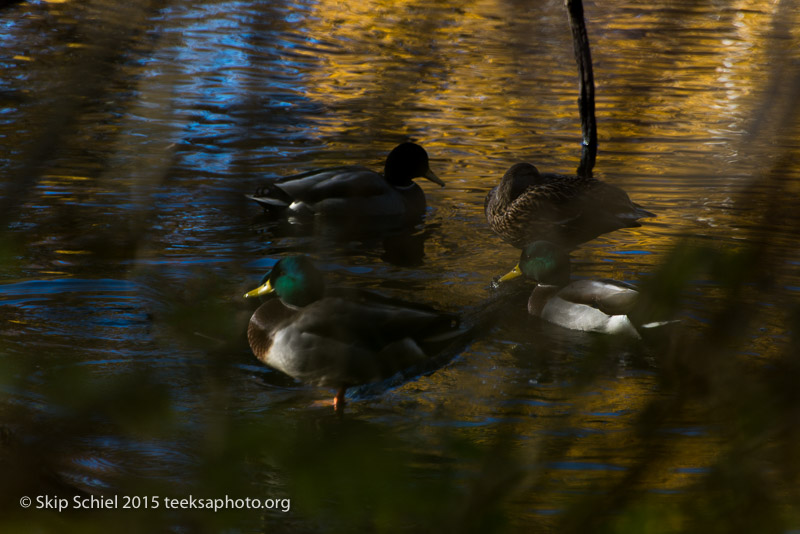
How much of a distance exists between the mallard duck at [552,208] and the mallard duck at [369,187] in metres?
0.89

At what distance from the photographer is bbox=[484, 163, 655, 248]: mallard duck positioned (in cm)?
812

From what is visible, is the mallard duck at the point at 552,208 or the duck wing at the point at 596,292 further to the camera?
the mallard duck at the point at 552,208

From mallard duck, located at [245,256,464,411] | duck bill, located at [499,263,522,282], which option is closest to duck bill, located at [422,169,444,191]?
duck bill, located at [499,263,522,282]

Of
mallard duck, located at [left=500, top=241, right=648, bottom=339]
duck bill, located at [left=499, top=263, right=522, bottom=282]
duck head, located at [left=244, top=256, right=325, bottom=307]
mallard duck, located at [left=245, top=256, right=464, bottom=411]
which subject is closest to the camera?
mallard duck, located at [left=245, top=256, right=464, bottom=411]

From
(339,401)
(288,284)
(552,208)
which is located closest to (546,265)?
(552,208)

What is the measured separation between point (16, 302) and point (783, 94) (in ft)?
19.8

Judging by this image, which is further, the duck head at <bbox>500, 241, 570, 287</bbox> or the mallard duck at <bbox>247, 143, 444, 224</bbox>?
the mallard duck at <bbox>247, 143, 444, 224</bbox>

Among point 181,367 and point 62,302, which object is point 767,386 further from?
point 62,302

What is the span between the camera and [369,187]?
26.8 ft

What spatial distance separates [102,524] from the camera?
1110mm

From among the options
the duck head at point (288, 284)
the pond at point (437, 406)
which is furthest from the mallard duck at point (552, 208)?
the pond at point (437, 406)

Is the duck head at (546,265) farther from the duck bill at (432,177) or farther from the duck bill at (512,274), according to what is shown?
the duck bill at (432,177)

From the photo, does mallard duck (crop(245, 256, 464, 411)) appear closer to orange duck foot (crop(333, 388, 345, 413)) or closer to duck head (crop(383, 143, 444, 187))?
orange duck foot (crop(333, 388, 345, 413))

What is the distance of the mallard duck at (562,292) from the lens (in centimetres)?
635
